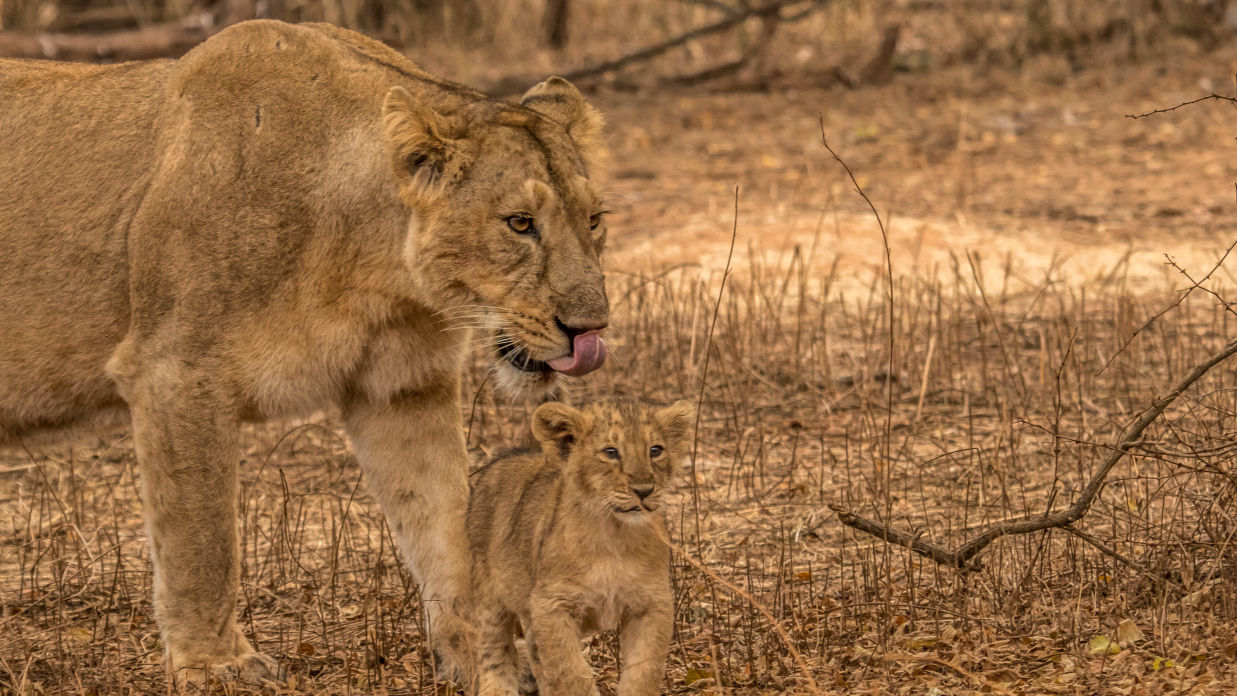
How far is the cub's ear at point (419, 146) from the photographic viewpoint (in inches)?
184

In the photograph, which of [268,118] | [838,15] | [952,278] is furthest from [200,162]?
[838,15]

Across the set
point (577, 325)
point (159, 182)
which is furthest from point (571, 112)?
point (159, 182)

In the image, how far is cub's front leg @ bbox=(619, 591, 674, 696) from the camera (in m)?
4.25

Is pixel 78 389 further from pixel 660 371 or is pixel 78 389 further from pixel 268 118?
pixel 660 371

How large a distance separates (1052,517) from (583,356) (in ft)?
4.93

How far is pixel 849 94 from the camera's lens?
16.9 metres

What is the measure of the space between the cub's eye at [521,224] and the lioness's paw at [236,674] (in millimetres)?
1529

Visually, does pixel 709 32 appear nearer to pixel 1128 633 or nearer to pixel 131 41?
pixel 131 41

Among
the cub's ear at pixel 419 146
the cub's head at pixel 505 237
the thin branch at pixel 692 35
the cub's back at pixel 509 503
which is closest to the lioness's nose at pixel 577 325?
the cub's head at pixel 505 237

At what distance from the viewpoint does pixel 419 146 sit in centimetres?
468

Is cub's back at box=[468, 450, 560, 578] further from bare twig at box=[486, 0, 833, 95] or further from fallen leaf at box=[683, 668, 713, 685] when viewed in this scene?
bare twig at box=[486, 0, 833, 95]

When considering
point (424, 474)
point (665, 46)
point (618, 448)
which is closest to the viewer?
point (618, 448)

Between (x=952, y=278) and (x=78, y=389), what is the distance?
6493mm

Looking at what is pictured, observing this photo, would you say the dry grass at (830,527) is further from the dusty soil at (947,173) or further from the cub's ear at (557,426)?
the dusty soil at (947,173)
